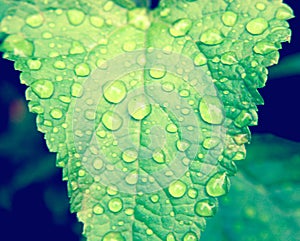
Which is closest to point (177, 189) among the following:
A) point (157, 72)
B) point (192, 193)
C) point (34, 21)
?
point (192, 193)

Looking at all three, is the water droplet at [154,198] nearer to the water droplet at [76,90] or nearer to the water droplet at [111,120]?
the water droplet at [111,120]

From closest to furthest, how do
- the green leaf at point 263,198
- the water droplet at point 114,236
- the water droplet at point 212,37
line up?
the water droplet at point 114,236 < the water droplet at point 212,37 < the green leaf at point 263,198

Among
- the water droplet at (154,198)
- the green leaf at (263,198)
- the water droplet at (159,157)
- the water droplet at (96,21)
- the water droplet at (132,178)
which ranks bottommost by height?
the green leaf at (263,198)

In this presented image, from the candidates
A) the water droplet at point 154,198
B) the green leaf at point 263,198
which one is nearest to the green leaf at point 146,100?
the water droplet at point 154,198

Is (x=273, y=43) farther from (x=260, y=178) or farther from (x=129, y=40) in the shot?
(x=260, y=178)

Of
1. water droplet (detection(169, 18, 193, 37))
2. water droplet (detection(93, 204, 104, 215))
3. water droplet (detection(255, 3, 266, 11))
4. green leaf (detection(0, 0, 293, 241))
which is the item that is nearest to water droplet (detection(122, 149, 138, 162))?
green leaf (detection(0, 0, 293, 241))

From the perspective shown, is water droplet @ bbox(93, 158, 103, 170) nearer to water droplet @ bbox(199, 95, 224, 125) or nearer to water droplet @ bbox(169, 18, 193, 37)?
water droplet @ bbox(199, 95, 224, 125)
